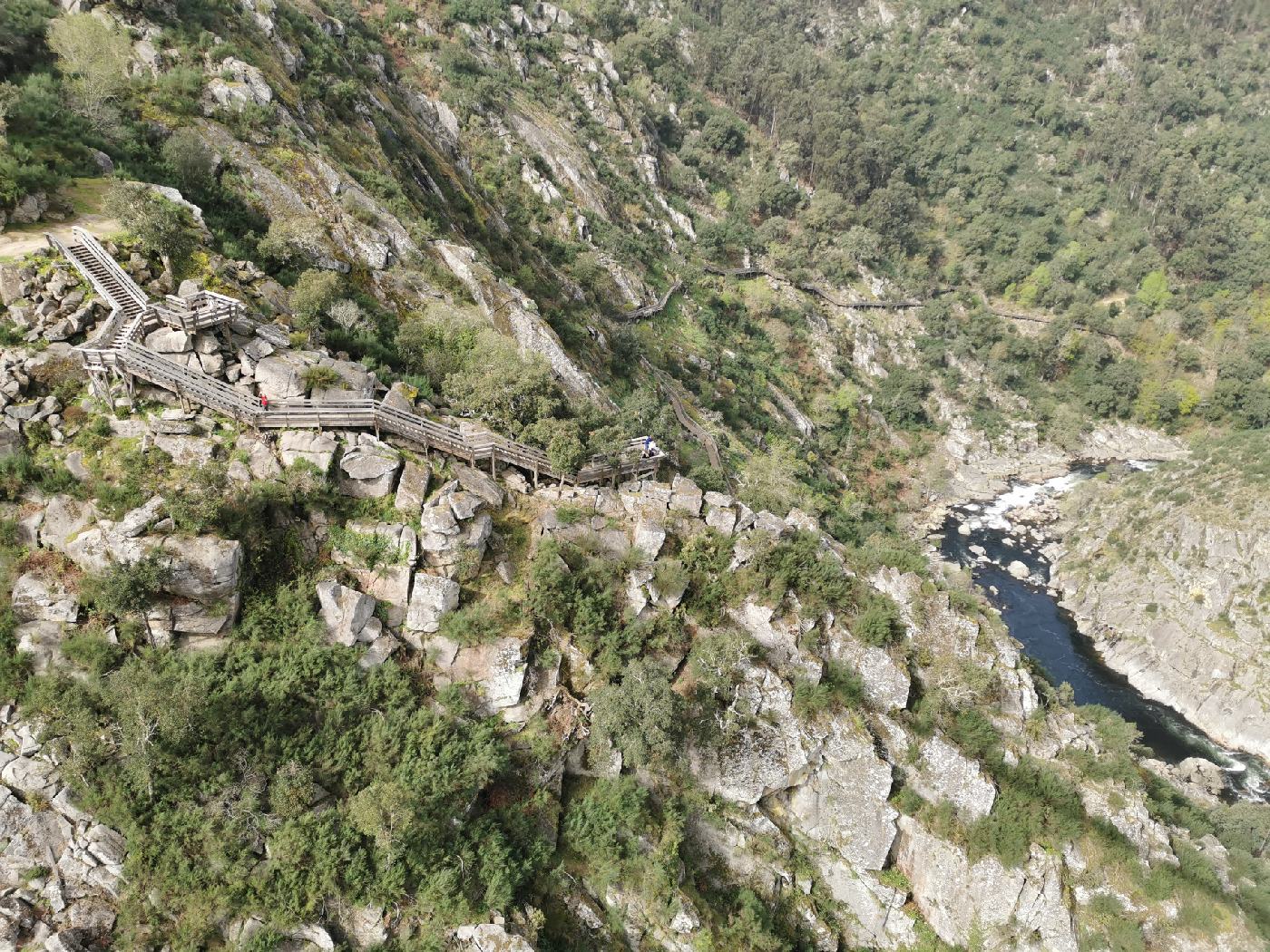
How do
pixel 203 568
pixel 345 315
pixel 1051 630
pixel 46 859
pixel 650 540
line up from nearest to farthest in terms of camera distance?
pixel 46 859 < pixel 203 568 < pixel 650 540 < pixel 345 315 < pixel 1051 630

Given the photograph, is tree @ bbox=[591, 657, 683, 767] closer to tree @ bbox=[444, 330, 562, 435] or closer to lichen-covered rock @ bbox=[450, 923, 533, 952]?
lichen-covered rock @ bbox=[450, 923, 533, 952]

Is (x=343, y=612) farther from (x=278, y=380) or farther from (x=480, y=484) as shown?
(x=278, y=380)

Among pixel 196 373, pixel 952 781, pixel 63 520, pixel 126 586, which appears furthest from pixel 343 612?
pixel 952 781

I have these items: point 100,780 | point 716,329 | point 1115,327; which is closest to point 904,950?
point 100,780

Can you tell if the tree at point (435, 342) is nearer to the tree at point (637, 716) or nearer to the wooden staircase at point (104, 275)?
the wooden staircase at point (104, 275)

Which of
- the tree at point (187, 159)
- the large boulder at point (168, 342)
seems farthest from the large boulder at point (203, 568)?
the tree at point (187, 159)

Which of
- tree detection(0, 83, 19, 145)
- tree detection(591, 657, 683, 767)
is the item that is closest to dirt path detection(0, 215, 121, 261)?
tree detection(0, 83, 19, 145)
